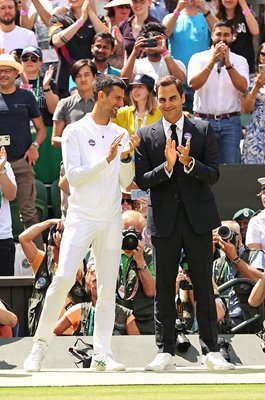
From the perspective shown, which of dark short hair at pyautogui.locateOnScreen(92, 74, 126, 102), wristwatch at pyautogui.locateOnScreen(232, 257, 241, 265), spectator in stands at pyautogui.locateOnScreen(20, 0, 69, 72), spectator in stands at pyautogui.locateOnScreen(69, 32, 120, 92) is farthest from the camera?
spectator in stands at pyautogui.locateOnScreen(20, 0, 69, 72)

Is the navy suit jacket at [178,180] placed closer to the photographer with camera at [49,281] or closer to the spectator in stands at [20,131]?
the photographer with camera at [49,281]

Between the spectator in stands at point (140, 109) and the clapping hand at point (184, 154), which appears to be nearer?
the clapping hand at point (184, 154)

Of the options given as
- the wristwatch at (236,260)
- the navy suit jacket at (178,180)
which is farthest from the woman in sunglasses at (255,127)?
the navy suit jacket at (178,180)

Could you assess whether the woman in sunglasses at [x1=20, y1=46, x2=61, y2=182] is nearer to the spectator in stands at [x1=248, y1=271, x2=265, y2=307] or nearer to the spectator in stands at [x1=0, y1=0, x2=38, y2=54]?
the spectator in stands at [x1=0, y1=0, x2=38, y2=54]

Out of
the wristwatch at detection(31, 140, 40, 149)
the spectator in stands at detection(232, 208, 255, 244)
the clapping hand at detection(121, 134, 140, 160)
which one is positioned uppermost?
the clapping hand at detection(121, 134, 140, 160)

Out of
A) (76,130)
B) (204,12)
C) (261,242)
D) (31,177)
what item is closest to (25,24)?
(204,12)

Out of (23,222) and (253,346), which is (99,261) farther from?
(23,222)

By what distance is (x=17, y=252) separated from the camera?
42.3ft

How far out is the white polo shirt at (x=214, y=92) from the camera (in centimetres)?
1384

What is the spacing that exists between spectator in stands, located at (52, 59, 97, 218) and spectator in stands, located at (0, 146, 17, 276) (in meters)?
0.74

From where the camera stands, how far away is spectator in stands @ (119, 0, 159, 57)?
14930 millimetres

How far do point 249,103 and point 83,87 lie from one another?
1972 mm

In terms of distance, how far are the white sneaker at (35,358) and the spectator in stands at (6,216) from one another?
308cm

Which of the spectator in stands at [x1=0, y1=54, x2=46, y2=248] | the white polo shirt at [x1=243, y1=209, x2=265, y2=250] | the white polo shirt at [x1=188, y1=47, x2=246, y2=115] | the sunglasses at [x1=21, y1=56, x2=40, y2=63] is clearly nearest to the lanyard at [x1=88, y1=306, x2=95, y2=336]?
the white polo shirt at [x1=243, y1=209, x2=265, y2=250]
